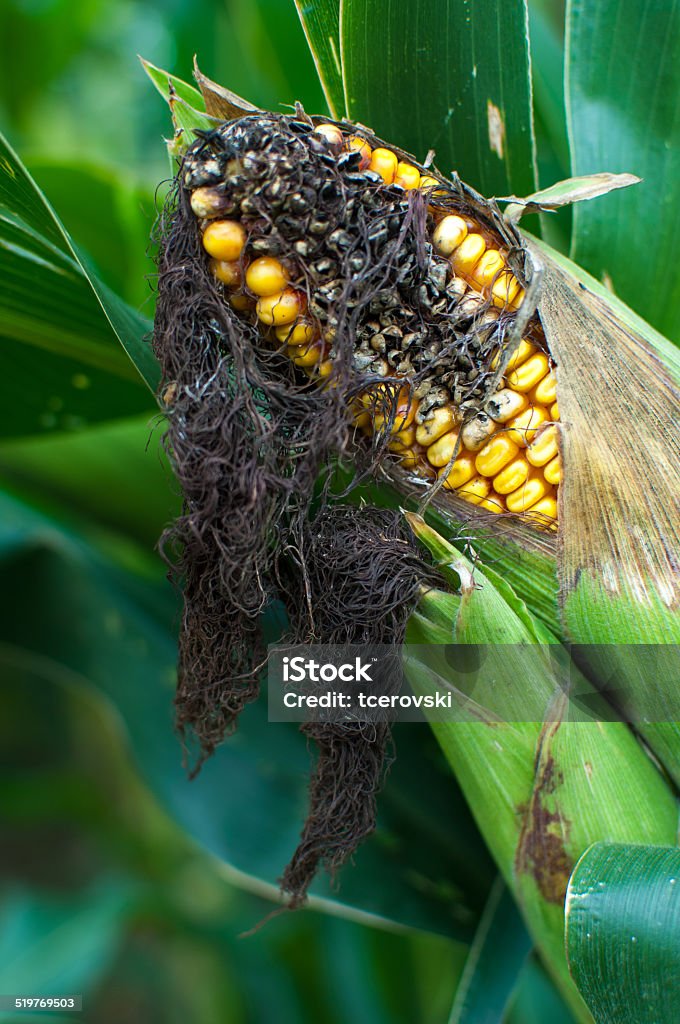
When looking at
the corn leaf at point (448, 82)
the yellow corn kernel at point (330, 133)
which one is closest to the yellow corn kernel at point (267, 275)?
the yellow corn kernel at point (330, 133)

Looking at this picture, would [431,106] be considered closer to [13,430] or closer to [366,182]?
[366,182]

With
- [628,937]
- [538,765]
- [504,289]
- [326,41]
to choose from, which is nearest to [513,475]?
[504,289]

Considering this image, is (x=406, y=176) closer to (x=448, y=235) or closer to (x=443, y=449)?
(x=448, y=235)

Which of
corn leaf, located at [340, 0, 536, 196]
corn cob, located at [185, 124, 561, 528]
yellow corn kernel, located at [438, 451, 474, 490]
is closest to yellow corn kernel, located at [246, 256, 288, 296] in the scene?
corn cob, located at [185, 124, 561, 528]

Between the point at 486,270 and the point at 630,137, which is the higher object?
the point at 630,137

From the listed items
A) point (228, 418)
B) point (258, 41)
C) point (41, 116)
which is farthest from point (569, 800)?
point (41, 116)

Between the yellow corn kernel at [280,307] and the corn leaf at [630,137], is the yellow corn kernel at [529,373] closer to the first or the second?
the yellow corn kernel at [280,307]
